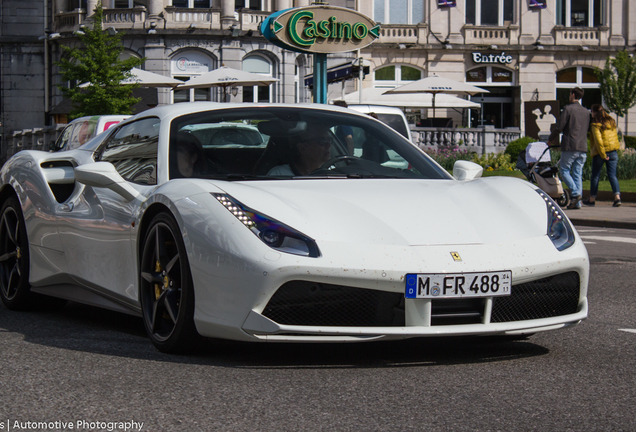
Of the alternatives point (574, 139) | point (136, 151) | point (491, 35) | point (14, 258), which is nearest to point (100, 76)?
point (574, 139)

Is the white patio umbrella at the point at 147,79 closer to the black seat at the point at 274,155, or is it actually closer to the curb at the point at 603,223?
the curb at the point at 603,223

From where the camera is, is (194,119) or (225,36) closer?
(194,119)

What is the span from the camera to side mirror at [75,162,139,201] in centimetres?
489

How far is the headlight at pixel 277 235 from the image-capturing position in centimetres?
395

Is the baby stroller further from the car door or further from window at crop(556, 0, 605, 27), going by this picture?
window at crop(556, 0, 605, 27)

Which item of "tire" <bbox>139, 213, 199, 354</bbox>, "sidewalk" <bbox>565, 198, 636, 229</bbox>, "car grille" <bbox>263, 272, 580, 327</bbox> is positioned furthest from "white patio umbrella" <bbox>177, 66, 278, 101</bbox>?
"car grille" <bbox>263, 272, 580, 327</bbox>

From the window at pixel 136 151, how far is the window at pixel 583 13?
41.3 meters

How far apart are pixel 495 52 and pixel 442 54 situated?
2.44 m

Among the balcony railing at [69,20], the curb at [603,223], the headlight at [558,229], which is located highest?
the balcony railing at [69,20]

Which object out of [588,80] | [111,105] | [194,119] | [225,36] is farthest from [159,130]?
[588,80]

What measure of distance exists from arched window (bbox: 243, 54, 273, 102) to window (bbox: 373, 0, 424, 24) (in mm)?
6696

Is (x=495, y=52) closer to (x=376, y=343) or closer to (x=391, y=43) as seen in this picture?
(x=391, y=43)

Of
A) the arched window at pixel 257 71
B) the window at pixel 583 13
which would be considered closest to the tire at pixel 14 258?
the arched window at pixel 257 71

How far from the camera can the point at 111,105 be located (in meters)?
29.6
